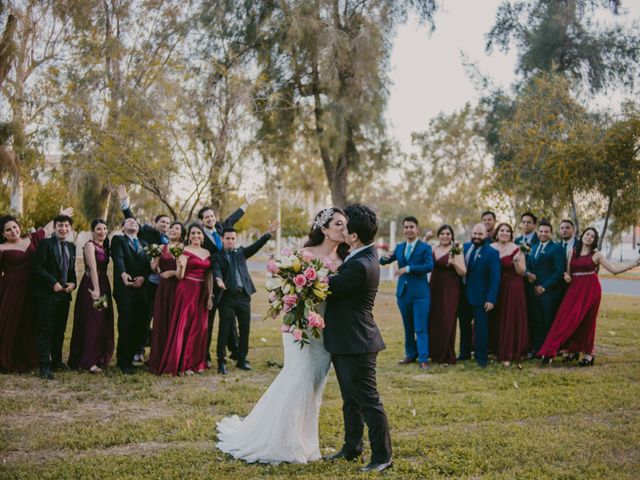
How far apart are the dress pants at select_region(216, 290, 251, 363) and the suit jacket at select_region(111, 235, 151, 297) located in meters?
1.32

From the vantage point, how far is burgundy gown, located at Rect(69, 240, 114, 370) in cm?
899

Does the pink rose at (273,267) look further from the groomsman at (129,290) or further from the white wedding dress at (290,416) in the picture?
the groomsman at (129,290)

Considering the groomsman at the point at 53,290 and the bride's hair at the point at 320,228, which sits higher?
the bride's hair at the point at 320,228

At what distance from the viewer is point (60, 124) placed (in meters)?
16.1

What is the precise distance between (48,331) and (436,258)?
5.91 metres

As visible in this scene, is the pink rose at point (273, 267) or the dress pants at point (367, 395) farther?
the pink rose at point (273, 267)

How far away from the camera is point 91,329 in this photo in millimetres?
9023

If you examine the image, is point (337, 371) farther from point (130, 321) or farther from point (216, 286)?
point (130, 321)

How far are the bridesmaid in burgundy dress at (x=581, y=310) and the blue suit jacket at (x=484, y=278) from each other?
108 centimetres

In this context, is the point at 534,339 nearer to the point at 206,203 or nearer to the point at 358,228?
the point at 358,228

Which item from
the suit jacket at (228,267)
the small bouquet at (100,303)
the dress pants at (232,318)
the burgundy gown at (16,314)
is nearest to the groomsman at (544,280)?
the suit jacket at (228,267)

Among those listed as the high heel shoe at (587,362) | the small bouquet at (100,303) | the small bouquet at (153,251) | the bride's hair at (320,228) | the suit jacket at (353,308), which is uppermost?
the bride's hair at (320,228)

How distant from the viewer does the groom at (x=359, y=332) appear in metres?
4.93

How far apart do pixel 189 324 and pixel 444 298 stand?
4.02 metres
